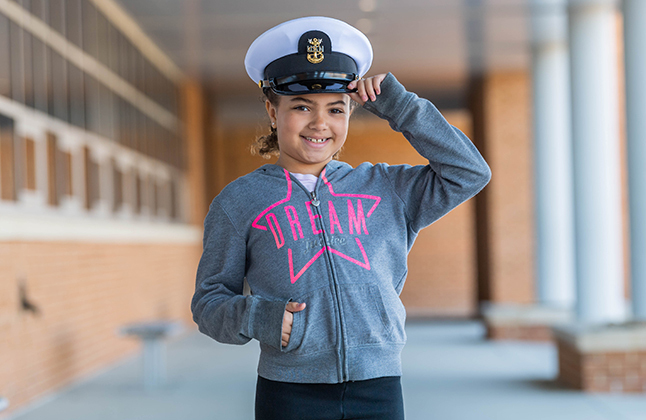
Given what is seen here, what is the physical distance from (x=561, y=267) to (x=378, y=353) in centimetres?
886

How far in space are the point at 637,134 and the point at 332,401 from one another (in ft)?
16.2

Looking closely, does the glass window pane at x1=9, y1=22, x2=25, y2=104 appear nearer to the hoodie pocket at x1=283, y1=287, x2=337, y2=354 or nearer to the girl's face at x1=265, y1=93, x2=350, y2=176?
the girl's face at x1=265, y1=93, x2=350, y2=176

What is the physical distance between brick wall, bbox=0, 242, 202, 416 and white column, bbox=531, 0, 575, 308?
17.0 feet

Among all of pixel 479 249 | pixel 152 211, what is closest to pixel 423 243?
pixel 479 249

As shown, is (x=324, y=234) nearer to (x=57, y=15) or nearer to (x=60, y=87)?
(x=60, y=87)

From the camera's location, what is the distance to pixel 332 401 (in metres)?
1.59

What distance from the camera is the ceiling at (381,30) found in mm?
8031

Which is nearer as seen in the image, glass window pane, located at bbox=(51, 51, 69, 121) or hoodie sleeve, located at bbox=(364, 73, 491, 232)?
hoodie sleeve, located at bbox=(364, 73, 491, 232)

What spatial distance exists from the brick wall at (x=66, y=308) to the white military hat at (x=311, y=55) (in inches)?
148

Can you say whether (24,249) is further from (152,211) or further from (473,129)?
(473,129)

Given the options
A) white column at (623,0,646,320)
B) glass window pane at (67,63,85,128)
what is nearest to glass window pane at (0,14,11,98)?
glass window pane at (67,63,85,128)

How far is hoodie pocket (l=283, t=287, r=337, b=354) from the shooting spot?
1544mm

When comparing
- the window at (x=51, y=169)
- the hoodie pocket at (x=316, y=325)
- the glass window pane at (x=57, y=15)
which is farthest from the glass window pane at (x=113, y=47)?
the hoodie pocket at (x=316, y=325)

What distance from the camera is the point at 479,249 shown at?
43.0ft
